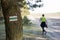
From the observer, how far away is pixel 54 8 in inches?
343

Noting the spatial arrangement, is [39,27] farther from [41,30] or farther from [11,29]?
[11,29]

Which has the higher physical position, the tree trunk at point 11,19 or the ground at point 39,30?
the tree trunk at point 11,19

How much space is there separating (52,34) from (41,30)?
525mm

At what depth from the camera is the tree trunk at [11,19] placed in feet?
14.6

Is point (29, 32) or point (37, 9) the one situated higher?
point (37, 9)

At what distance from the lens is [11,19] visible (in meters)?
4.48

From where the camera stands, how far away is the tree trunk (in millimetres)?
4461

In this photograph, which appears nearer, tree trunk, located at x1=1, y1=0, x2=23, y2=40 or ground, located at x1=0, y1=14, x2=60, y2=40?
tree trunk, located at x1=1, y1=0, x2=23, y2=40

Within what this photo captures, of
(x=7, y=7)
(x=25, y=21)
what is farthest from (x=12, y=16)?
(x=25, y=21)

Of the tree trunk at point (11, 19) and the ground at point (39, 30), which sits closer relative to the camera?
the tree trunk at point (11, 19)

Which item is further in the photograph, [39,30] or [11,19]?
[39,30]

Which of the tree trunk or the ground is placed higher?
the tree trunk

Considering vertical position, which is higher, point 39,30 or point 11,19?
point 11,19

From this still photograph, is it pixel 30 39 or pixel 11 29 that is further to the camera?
pixel 30 39
